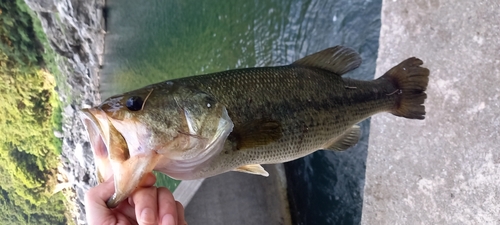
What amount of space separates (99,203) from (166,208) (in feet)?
0.94

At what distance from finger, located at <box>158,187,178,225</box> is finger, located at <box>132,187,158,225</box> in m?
0.03

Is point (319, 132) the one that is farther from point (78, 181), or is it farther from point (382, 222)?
point (78, 181)

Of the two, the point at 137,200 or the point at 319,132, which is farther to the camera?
the point at 319,132

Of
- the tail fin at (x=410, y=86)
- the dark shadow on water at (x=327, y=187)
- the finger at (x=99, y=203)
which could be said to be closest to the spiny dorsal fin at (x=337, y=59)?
the tail fin at (x=410, y=86)

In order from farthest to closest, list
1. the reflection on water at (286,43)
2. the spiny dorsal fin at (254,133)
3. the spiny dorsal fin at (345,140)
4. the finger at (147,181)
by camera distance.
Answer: the reflection on water at (286,43) → the spiny dorsal fin at (345,140) → the spiny dorsal fin at (254,133) → the finger at (147,181)

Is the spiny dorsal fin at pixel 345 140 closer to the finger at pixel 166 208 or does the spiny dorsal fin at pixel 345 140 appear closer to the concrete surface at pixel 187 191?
the finger at pixel 166 208

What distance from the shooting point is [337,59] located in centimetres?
239

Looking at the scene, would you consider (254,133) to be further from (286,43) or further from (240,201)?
(286,43)

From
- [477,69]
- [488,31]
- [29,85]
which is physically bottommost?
[29,85]

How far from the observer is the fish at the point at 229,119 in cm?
162

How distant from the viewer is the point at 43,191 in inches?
604

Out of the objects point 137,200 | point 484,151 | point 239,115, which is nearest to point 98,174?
point 137,200

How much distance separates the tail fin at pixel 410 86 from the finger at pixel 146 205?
1.72 metres

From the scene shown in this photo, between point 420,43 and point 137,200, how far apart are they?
8.57 ft
